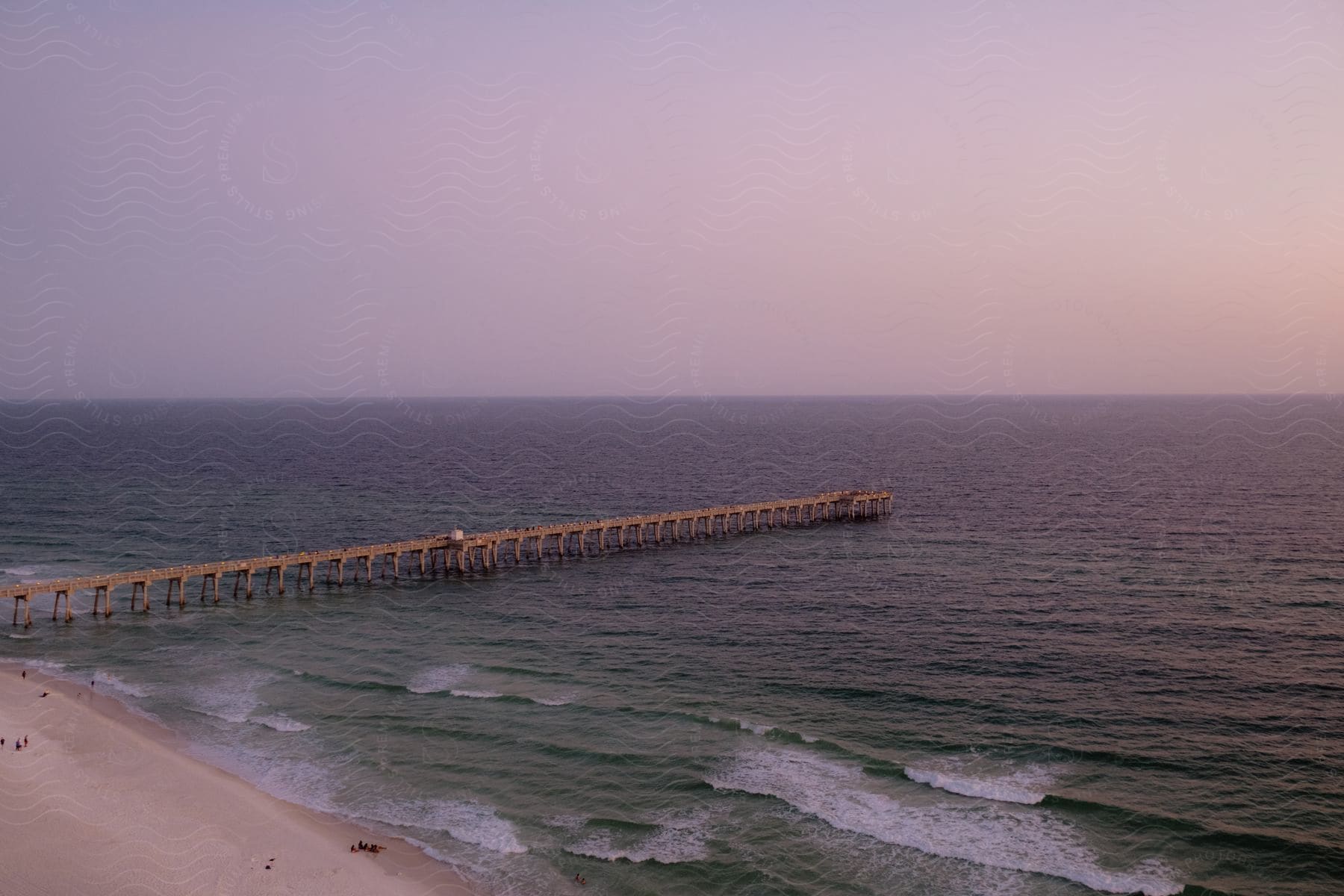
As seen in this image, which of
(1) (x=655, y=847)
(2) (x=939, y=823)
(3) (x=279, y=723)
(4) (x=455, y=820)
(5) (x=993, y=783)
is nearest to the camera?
(1) (x=655, y=847)

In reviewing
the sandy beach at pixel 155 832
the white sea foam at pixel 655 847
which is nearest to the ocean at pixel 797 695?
the white sea foam at pixel 655 847

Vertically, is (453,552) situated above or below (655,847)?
above

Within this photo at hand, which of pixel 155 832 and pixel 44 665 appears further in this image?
pixel 44 665

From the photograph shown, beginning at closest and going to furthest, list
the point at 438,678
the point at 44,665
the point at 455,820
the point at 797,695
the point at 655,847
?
1. the point at 655,847
2. the point at 455,820
3. the point at 797,695
4. the point at 438,678
5. the point at 44,665

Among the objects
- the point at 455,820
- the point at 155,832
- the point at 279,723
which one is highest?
the point at 279,723

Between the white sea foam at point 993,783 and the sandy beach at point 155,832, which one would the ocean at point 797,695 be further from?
the sandy beach at point 155,832

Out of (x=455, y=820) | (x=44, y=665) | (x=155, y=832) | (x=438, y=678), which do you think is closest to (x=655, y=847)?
(x=455, y=820)

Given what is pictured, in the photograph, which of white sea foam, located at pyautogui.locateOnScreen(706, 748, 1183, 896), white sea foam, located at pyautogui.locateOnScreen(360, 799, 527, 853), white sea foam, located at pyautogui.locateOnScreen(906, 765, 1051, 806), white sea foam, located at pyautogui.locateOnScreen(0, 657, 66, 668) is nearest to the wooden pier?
white sea foam, located at pyautogui.locateOnScreen(0, 657, 66, 668)

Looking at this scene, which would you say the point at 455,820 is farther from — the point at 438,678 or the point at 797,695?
the point at 797,695
